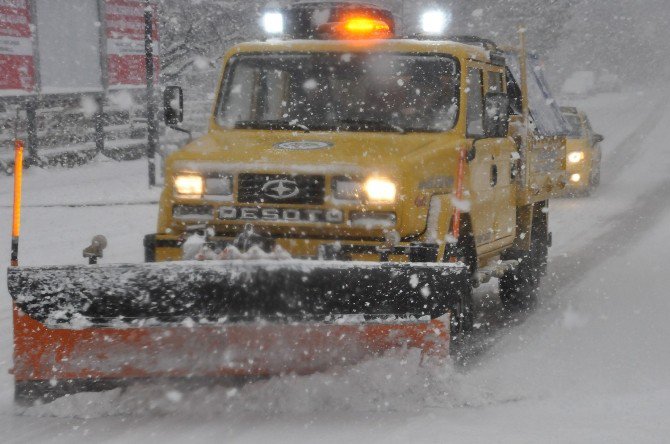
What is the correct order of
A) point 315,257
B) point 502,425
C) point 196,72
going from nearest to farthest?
1. point 502,425
2. point 315,257
3. point 196,72

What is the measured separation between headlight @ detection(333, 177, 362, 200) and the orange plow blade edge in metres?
0.83

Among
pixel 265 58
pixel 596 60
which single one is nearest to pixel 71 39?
pixel 265 58

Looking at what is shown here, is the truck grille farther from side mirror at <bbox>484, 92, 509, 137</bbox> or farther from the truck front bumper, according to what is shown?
side mirror at <bbox>484, 92, 509, 137</bbox>

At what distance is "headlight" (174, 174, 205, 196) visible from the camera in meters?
6.34

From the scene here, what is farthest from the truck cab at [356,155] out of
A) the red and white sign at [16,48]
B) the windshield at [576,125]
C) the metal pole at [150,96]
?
the red and white sign at [16,48]

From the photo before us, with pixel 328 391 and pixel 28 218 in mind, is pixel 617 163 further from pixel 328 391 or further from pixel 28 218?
pixel 328 391

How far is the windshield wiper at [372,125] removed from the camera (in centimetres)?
691

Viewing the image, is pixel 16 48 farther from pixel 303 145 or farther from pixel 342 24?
pixel 303 145

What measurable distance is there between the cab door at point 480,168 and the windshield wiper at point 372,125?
18.1 inches

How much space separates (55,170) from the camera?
786 inches

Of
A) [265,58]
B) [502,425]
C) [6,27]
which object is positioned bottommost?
[502,425]

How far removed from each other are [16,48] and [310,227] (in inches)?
580

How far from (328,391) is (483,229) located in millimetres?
2121

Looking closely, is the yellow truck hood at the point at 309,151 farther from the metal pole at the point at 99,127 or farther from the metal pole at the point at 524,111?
the metal pole at the point at 99,127
